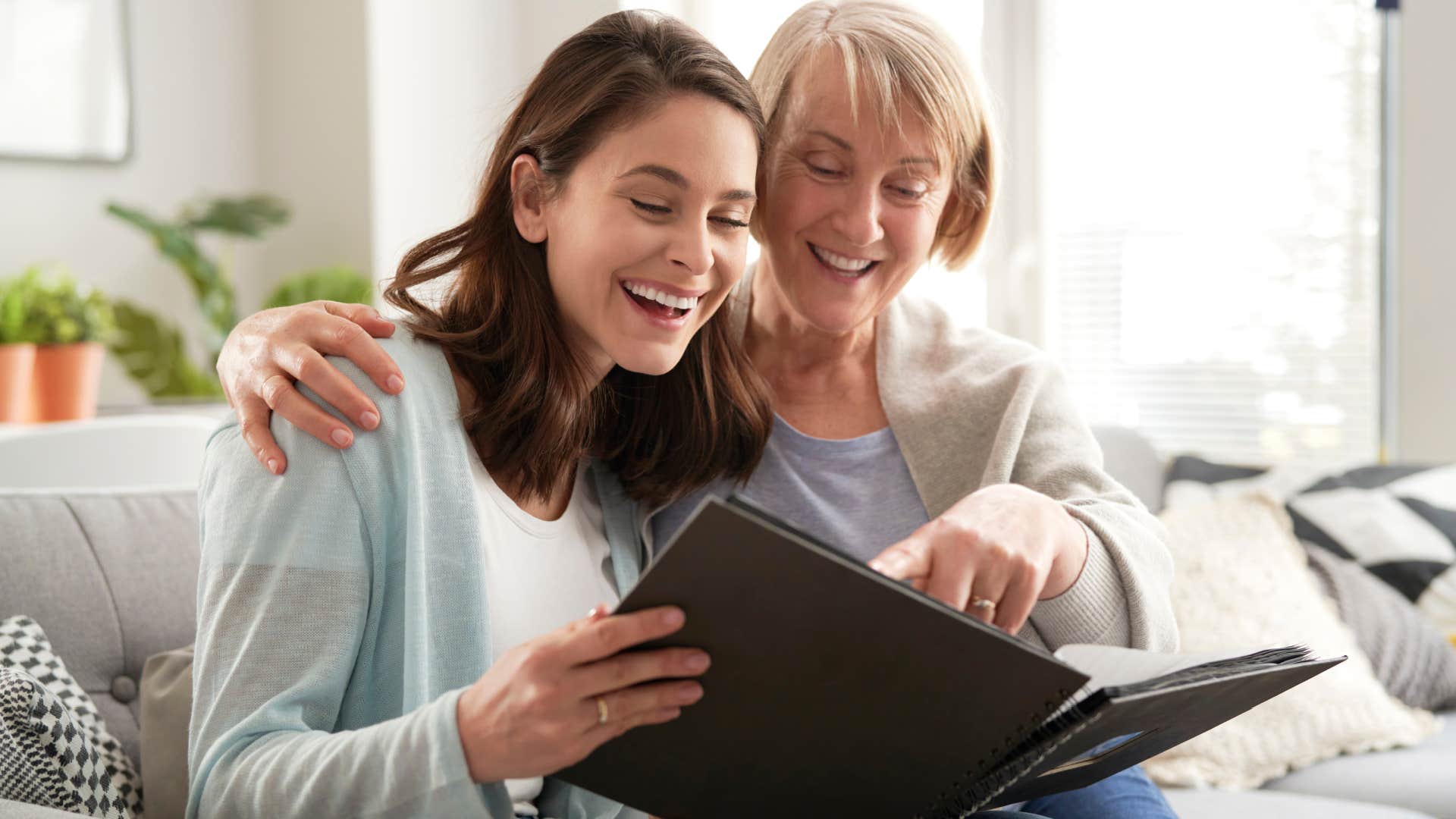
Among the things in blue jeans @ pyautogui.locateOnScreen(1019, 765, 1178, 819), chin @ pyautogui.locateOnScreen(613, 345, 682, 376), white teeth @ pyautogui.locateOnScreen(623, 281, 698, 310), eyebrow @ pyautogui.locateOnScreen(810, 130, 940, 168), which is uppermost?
eyebrow @ pyautogui.locateOnScreen(810, 130, 940, 168)

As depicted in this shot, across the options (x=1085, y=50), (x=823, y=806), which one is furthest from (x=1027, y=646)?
(x=1085, y=50)

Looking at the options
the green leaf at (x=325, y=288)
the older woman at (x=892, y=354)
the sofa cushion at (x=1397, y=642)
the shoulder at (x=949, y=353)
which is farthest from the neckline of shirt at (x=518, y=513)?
the green leaf at (x=325, y=288)

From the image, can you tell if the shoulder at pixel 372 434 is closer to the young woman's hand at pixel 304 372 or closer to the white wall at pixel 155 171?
the young woman's hand at pixel 304 372

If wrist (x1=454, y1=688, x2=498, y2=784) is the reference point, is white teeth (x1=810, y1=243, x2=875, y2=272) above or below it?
above

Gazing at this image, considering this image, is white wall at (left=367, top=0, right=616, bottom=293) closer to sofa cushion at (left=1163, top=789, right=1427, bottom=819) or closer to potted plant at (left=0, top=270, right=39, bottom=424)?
potted plant at (left=0, top=270, right=39, bottom=424)

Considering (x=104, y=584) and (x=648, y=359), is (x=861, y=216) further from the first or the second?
(x=104, y=584)

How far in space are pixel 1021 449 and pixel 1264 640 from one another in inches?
37.7

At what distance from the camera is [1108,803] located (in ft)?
4.27

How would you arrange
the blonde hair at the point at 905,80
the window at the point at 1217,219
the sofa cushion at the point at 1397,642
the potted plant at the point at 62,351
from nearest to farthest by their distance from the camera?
the blonde hair at the point at 905,80, the sofa cushion at the point at 1397,642, the potted plant at the point at 62,351, the window at the point at 1217,219

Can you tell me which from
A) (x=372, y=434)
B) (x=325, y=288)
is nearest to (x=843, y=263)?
(x=372, y=434)

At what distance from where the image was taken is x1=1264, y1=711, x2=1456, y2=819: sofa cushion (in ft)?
6.14

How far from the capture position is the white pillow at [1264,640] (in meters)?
1.98

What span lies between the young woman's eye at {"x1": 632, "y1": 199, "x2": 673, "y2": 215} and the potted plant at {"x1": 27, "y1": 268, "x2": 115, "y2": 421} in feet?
7.15

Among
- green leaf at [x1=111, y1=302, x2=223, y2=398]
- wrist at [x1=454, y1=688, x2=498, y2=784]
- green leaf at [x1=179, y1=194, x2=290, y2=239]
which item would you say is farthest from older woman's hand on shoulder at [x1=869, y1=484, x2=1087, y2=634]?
green leaf at [x1=179, y1=194, x2=290, y2=239]
